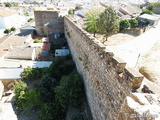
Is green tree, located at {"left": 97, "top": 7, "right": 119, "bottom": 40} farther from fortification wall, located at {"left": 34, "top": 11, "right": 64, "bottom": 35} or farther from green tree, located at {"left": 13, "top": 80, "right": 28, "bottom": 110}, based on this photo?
green tree, located at {"left": 13, "top": 80, "right": 28, "bottom": 110}

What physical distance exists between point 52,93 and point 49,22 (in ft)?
46.7

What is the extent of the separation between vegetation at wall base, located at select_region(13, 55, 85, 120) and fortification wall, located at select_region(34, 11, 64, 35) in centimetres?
999

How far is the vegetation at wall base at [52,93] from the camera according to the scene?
7723 millimetres

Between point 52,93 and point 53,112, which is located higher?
point 52,93

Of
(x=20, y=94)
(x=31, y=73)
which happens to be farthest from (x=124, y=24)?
(x=20, y=94)

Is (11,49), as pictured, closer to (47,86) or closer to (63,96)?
(47,86)

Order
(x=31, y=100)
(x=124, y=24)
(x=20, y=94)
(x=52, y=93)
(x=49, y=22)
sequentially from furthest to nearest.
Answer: (x=124, y=24) < (x=49, y=22) < (x=52, y=93) < (x=20, y=94) < (x=31, y=100)

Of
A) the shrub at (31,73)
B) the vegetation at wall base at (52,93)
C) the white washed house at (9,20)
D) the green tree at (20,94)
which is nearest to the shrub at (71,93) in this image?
the vegetation at wall base at (52,93)

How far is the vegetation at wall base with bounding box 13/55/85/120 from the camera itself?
304 inches

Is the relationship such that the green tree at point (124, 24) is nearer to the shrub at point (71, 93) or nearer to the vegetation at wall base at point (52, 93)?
the vegetation at wall base at point (52, 93)

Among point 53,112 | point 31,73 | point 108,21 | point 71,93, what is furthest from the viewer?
point 108,21

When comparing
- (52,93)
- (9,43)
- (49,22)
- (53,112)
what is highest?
(49,22)

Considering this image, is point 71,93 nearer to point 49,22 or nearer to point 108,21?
point 108,21

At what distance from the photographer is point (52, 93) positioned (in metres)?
9.77
